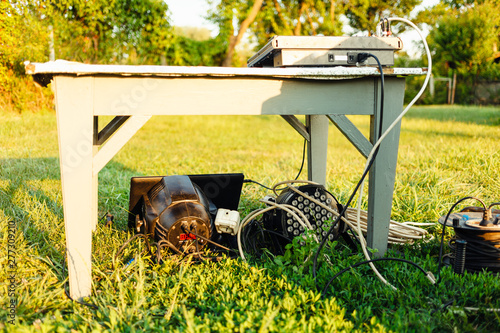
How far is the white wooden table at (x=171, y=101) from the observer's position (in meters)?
1.51

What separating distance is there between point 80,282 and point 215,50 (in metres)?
16.3

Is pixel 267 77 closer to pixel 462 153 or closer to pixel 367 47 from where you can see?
pixel 367 47

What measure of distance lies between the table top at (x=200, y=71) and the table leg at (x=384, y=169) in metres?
0.10

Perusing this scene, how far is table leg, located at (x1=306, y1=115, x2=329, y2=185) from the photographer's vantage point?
8.29ft

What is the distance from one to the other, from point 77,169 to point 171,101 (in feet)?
1.48

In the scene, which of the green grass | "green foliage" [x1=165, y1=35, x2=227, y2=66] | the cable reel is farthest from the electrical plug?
"green foliage" [x1=165, y1=35, x2=227, y2=66]

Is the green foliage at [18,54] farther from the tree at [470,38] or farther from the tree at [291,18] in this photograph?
the tree at [470,38]

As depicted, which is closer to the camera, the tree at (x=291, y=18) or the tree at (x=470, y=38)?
the tree at (x=470, y=38)

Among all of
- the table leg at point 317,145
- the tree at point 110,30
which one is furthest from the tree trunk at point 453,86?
the table leg at point 317,145

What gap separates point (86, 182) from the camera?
61.9 inches

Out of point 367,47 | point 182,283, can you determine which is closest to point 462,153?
point 367,47

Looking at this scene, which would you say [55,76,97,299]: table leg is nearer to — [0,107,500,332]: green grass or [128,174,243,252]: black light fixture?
[0,107,500,332]: green grass

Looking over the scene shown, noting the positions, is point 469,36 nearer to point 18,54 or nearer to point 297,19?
point 297,19

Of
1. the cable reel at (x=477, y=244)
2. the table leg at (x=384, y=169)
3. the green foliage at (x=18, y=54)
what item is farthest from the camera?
the green foliage at (x=18, y=54)
